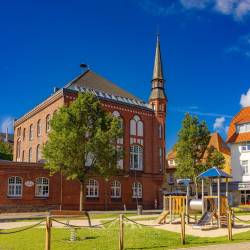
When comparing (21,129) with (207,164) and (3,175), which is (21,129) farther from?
(207,164)

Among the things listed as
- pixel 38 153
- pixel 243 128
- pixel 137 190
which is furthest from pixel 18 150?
pixel 243 128

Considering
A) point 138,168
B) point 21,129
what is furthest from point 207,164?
point 21,129

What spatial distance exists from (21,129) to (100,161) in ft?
80.9

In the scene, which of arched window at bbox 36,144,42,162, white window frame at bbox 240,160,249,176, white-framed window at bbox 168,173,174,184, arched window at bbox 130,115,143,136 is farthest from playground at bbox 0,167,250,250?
white-framed window at bbox 168,173,174,184

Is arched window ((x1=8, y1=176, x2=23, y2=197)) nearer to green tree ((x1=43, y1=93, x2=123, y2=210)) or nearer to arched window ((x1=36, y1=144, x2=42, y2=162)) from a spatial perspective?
green tree ((x1=43, y1=93, x2=123, y2=210))

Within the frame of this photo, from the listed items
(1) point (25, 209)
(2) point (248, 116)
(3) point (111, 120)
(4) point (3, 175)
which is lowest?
(1) point (25, 209)

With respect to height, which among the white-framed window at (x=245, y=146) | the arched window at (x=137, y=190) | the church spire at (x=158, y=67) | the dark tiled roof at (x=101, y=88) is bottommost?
the arched window at (x=137, y=190)

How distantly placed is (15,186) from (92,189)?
882 centimetres

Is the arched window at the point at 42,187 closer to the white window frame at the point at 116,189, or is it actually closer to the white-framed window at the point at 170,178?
the white window frame at the point at 116,189

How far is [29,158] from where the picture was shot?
5191 cm

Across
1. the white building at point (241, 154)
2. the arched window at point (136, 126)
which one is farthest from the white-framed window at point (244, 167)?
the arched window at point (136, 126)

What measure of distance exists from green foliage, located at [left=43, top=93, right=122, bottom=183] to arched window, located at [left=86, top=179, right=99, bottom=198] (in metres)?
8.78

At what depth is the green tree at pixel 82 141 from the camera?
3300 cm

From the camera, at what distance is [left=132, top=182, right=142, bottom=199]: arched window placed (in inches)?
1893
